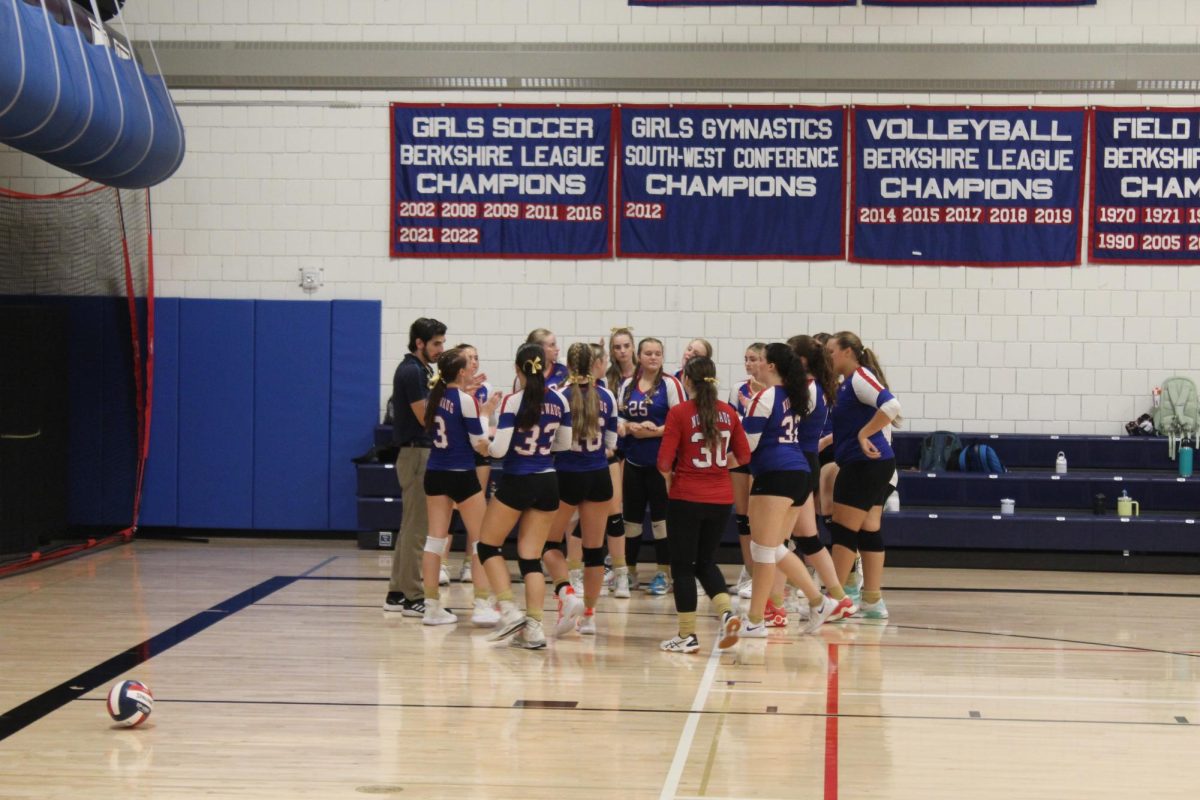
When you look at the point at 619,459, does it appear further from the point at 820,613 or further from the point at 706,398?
the point at 706,398

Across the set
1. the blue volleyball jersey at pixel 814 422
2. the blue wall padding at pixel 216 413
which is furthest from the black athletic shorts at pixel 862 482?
the blue wall padding at pixel 216 413

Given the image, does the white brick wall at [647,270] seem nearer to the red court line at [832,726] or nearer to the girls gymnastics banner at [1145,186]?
the girls gymnastics banner at [1145,186]

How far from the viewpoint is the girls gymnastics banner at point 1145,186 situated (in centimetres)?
1245

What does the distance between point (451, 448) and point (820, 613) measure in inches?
94.8

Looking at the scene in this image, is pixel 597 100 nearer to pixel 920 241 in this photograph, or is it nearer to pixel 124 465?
pixel 920 241

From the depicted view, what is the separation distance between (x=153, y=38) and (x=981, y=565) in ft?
28.6

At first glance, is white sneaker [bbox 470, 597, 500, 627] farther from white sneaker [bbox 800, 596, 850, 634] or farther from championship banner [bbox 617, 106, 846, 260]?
championship banner [bbox 617, 106, 846, 260]

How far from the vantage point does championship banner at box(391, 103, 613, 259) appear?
502 inches

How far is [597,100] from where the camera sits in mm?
12766

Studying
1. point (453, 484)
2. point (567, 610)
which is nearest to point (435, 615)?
point (453, 484)

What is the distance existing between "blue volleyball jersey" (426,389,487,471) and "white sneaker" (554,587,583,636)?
952 mm

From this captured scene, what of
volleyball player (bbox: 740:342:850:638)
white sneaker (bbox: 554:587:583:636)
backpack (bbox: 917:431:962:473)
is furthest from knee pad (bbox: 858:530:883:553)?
backpack (bbox: 917:431:962:473)

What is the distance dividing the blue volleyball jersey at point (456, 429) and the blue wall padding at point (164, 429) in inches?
216

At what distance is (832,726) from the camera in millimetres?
6297
